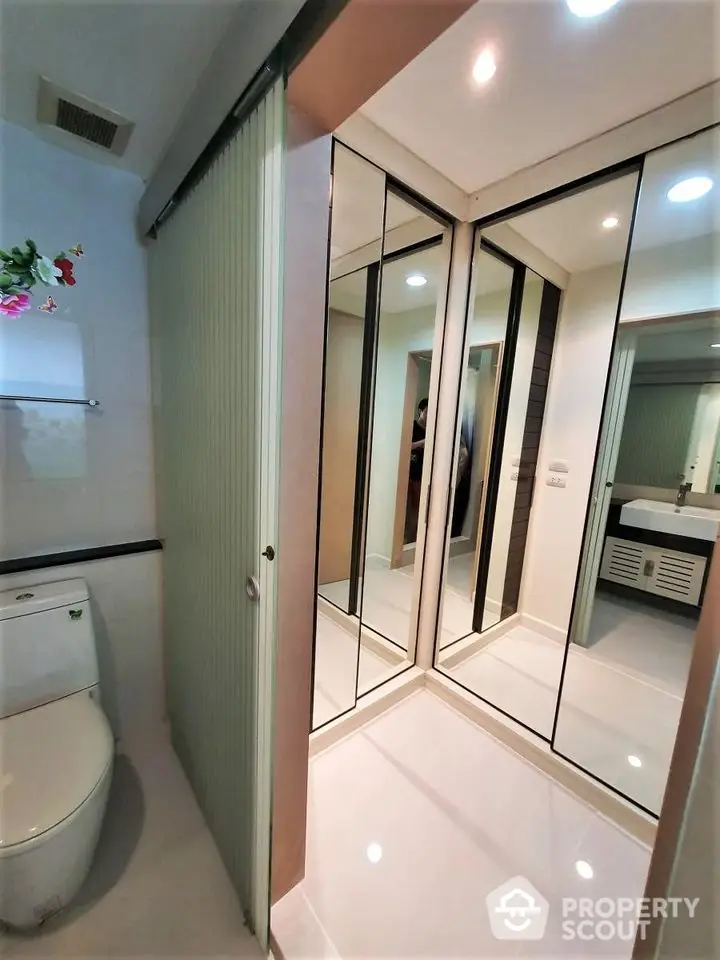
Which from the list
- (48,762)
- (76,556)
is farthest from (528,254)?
(48,762)

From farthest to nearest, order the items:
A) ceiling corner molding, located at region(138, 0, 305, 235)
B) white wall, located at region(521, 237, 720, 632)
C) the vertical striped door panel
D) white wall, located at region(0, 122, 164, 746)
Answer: white wall, located at region(521, 237, 720, 632) → white wall, located at region(0, 122, 164, 746) → the vertical striped door panel → ceiling corner molding, located at region(138, 0, 305, 235)

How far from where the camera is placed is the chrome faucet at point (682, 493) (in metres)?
2.61

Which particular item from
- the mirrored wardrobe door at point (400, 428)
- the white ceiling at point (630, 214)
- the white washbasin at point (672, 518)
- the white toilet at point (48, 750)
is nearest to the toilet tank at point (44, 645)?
the white toilet at point (48, 750)

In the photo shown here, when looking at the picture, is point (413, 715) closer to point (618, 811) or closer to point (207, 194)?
point (618, 811)

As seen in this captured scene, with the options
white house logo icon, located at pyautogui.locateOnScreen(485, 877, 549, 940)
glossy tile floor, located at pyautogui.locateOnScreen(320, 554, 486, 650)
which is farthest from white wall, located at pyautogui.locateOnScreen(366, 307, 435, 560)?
white house logo icon, located at pyautogui.locateOnScreen(485, 877, 549, 940)

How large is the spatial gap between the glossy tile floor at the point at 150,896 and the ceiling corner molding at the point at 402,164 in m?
2.50

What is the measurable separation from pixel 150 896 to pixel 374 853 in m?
0.71

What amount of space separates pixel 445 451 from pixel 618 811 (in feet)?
5.30

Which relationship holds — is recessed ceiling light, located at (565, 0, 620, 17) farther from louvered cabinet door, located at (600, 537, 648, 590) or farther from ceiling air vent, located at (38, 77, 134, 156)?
louvered cabinet door, located at (600, 537, 648, 590)

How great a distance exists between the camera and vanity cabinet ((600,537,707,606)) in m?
2.64

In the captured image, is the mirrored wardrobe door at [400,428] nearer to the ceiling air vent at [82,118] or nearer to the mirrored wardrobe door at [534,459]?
the mirrored wardrobe door at [534,459]

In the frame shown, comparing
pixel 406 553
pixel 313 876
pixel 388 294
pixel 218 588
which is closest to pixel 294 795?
pixel 313 876

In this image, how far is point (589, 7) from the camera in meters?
0.94

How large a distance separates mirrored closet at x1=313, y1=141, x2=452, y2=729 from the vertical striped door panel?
418 millimetres
